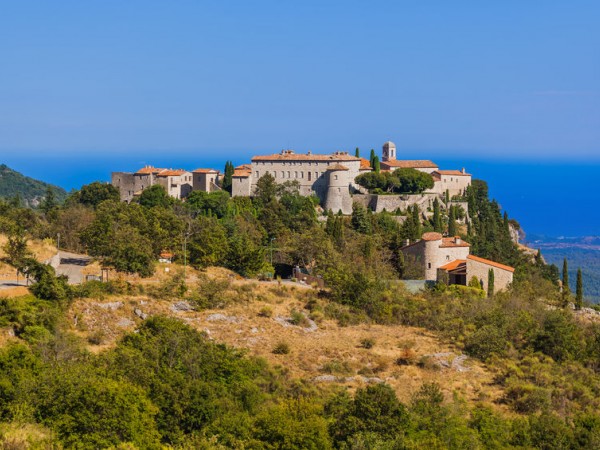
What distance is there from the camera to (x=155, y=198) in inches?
2726

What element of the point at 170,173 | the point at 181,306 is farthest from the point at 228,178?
the point at 181,306

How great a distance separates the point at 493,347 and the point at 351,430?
44.2ft

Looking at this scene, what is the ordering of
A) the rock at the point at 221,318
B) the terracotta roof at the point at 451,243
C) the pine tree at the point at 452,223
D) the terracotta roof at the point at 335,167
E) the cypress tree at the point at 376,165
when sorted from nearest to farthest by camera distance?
the rock at the point at 221,318 → the terracotta roof at the point at 451,243 → the pine tree at the point at 452,223 → the terracotta roof at the point at 335,167 → the cypress tree at the point at 376,165

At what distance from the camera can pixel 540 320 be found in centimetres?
4378

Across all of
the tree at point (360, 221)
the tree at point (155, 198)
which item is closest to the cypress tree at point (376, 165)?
the tree at point (360, 221)

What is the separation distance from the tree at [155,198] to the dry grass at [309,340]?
26788 millimetres

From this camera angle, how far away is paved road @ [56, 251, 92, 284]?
4357 cm

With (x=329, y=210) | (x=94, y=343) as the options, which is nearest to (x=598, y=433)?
(x=94, y=343)

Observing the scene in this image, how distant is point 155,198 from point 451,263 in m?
26.5

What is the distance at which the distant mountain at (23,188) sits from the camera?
14150 cm

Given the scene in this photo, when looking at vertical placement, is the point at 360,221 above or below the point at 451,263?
above

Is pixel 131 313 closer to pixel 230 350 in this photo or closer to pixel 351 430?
pixel 230 350

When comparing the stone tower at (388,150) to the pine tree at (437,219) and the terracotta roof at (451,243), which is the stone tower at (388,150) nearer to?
the pine tree at (437,219)

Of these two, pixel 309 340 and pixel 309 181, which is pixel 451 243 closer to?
pixel 309 340
